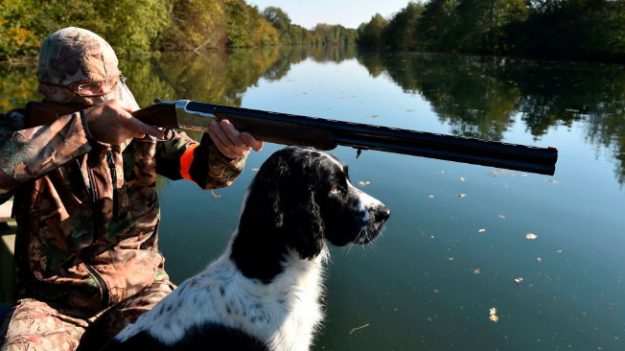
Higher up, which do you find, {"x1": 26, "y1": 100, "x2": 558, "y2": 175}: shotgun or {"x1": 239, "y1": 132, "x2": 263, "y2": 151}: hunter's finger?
{"x1": 26, "y1": 100, "x2": 558, "y2": 175}: shotgun

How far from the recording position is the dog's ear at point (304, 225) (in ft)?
8.67

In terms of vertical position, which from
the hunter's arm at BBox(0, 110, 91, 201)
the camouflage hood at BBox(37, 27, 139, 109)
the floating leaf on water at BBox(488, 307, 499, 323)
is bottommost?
the floating leaf on water at BBox(488, 307, 499, 323)

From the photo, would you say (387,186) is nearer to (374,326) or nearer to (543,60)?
(374,326)

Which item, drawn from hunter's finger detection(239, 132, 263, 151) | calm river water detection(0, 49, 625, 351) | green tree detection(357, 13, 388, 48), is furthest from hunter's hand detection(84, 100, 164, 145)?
green tree detection(357, 13, 388, 48)

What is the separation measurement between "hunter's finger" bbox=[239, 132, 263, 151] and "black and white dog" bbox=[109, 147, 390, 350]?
0.25 meters

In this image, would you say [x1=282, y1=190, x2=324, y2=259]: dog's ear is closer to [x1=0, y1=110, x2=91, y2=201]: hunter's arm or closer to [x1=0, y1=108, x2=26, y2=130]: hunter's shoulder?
[x1=0, y1=110, x2=91, y2=201]: hunter's arm

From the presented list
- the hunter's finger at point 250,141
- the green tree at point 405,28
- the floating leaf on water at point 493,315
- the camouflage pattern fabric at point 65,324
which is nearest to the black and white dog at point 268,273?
the hunter's finger at point 250,141

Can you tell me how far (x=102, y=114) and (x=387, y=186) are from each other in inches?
252

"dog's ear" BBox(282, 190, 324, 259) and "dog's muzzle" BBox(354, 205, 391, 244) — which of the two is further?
"dog's muzzle" BBox(354, 205, 391, 244)

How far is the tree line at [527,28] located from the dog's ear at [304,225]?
54.4 metres

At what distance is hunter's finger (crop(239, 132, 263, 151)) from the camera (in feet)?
9.48

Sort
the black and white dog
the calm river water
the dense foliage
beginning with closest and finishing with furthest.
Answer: the black and white dog
the calm river water
the dense foliage

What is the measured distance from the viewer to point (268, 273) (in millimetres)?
2680

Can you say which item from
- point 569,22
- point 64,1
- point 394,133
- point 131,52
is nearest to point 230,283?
point 394,133
